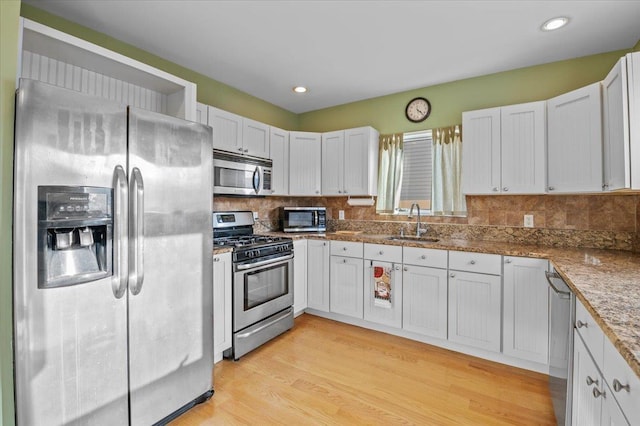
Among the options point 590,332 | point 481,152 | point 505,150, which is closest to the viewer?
point 590,332

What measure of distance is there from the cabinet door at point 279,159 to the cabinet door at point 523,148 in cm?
227

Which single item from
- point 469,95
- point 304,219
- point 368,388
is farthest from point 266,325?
point 469,95

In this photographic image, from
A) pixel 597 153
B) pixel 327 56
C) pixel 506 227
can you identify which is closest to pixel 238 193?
pixel 327 56

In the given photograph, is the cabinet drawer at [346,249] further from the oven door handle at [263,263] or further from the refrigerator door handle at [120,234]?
the refrigerator door handle at [120,234]

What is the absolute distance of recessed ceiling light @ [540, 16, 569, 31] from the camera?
207 cm

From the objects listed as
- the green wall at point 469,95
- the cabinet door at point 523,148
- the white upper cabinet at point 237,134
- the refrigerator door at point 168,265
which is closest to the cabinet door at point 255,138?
the white upper cabinet at point 237,134

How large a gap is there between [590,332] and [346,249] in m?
2.12

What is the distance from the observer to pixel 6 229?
129cm

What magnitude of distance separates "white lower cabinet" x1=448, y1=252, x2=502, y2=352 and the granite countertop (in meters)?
0.13

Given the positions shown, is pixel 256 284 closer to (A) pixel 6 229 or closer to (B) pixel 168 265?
(B) pixel 168 265

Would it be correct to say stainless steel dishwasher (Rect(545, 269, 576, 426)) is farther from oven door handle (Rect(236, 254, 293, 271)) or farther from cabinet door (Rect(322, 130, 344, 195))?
cabinet door (Rect(322, 130, 344, 195))

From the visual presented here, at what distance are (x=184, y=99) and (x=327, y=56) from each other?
1280 mm

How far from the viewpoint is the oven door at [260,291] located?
98.0 inches

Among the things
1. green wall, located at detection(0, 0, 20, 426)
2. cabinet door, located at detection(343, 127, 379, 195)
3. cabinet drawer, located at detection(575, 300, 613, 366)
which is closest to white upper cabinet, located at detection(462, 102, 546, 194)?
cabinet door, located at detection(343, 127, 379, 195)
